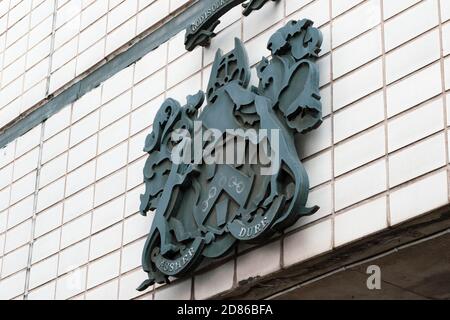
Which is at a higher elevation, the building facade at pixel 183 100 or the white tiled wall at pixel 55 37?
the white tiled wall at pixel 55 37

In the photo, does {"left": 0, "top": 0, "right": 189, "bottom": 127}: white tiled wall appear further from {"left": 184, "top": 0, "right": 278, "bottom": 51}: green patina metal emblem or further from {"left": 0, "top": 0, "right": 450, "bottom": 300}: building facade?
{"left": 184, "top": 0, "right": 278, "bottom": 51}: green patina metal emblem

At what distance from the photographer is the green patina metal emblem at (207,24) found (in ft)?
24.8

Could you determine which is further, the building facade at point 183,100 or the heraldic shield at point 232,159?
the heraldic shield at point 232,159

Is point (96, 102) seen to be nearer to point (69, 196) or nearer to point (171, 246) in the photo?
point (69, 196)

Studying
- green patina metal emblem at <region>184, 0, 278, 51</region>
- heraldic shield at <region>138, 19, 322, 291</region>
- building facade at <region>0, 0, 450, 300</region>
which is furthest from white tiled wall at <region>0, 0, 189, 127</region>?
heraldic shield at <region>138, 19, 322, 291</region>

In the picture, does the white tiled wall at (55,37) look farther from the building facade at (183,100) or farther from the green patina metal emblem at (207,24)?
the green patina metal emblem at (207,24)

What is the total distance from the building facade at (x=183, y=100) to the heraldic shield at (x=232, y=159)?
0.36 ft

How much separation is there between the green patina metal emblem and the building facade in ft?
0.19

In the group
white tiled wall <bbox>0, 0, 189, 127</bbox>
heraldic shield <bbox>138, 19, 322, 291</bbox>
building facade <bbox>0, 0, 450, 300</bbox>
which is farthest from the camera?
white tiled wall <bbox>0, 0, 189, 127</bbox>

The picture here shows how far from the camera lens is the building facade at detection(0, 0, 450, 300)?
6039 mm

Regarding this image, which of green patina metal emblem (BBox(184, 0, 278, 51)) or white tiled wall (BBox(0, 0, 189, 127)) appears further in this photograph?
white tiled wall (BBox(0, 0, 189, 127))

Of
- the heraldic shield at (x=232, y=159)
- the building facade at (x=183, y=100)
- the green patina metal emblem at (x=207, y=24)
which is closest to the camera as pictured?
the building facade at (x=183, y=100)

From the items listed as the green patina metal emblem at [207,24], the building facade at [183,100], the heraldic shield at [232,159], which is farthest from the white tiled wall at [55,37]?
the heraldic shield at [232,159]

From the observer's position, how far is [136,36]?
855cm
